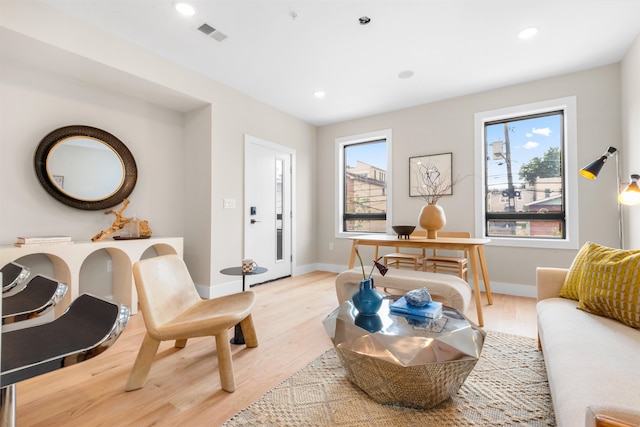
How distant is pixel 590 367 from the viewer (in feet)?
3.53

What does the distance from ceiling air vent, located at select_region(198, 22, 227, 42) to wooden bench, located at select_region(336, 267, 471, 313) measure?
8.19 feet

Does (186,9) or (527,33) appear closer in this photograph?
(186,9)

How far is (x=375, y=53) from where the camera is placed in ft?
9.80

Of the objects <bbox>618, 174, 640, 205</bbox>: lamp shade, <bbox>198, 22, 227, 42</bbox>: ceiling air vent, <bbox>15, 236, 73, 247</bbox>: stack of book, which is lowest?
<bbox>15, 236, 73, 247</bbox>: stack of book

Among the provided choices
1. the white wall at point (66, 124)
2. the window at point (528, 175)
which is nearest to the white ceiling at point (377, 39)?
the window at point (528, 175)

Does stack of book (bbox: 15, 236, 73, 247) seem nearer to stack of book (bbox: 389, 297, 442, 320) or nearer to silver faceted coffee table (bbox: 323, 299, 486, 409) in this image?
silver faceted coffee table (bbox: 323, 299, 486, 409)

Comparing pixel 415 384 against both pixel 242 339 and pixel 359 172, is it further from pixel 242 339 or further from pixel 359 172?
pixel 359 172

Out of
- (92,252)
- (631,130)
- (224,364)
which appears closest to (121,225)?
(92,252)

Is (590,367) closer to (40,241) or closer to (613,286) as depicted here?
(613,286)

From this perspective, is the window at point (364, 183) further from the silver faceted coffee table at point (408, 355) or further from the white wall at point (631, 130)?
the silver faceted coffee table at point (408, 355)

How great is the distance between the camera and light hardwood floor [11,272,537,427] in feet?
4.83

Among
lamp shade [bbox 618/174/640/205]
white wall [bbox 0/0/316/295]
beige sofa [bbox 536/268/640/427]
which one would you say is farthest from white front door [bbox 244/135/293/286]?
lamp shade [bbox 618/174/640/205]

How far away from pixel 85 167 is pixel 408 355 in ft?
11.2

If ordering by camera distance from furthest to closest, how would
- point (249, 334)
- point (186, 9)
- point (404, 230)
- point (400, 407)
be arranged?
point (404, 230), point (186, 9), point (249, 334), point (400, 407)
